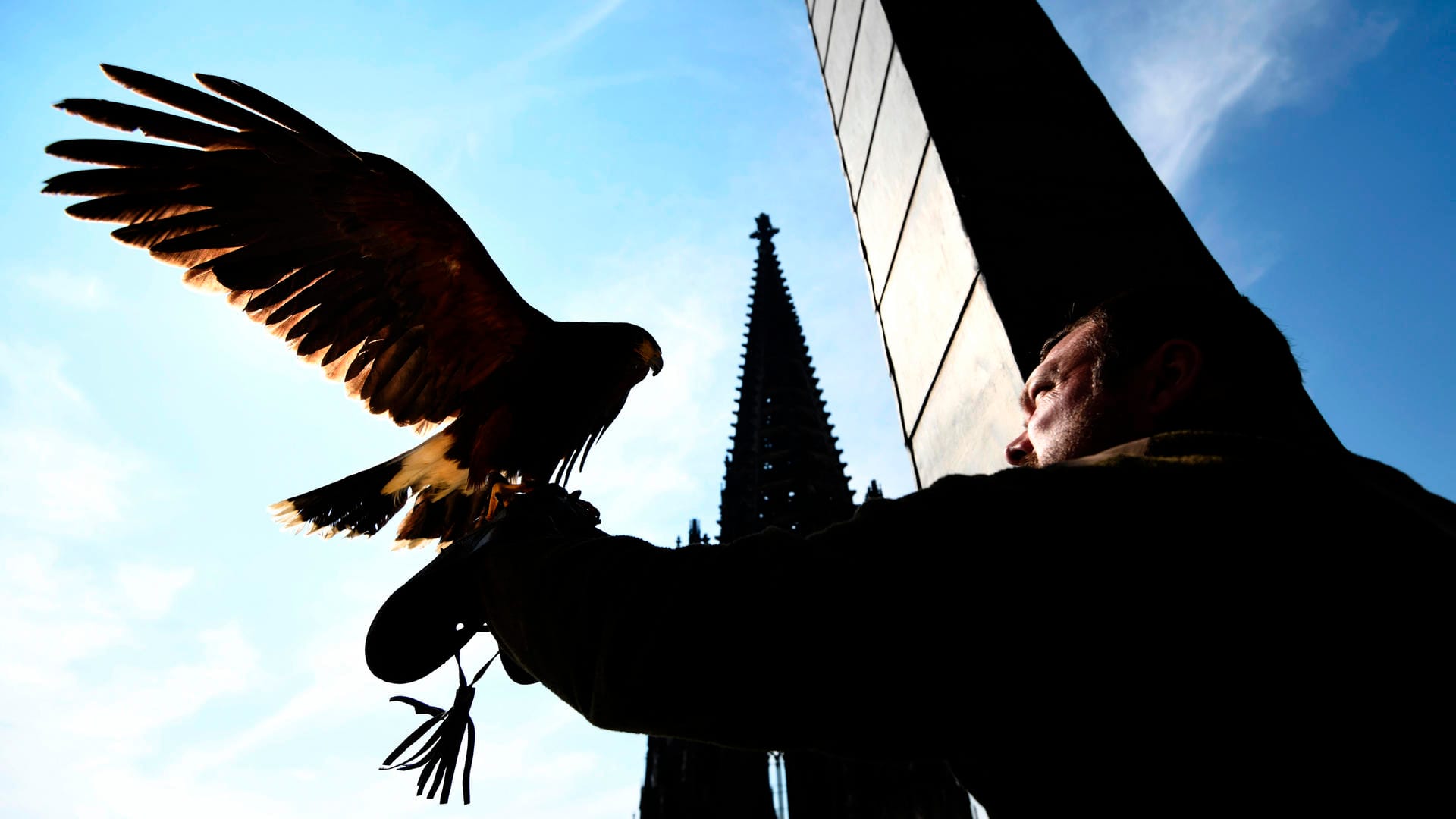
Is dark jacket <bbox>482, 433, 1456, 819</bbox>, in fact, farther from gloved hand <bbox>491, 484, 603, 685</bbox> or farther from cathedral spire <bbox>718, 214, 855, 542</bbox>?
cathedral spire <bbox>718, 214, 855, 542</bbox>

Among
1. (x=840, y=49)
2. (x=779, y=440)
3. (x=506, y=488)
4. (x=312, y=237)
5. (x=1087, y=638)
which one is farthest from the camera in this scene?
(x=779, y=440)

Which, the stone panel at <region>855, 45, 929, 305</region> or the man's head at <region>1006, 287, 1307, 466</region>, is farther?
the stone panel at <region>855, 45, 929, 305</region>

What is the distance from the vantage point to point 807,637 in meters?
0.72

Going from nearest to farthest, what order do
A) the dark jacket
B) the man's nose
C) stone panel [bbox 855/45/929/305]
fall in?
the dark jacket, the man's nose, stone panel [bbox 855/45/929/305]

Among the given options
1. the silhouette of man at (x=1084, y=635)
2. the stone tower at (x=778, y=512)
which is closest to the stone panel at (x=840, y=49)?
the silhouette of man at (x=1084, y=635)

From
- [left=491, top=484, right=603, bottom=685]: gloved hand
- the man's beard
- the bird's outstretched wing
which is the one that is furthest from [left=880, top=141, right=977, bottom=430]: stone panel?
[left=491, top=484, right=603, bottom=685]: gloved hand

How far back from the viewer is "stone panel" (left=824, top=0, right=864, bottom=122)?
11.4 feet

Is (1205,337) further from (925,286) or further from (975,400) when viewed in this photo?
(925,286)

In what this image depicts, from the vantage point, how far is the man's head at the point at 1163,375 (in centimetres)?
113

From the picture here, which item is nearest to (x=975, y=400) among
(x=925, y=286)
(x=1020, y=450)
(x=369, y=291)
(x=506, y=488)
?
(x=925, y=286)

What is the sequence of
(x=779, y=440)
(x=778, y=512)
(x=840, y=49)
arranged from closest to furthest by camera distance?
(x=840, y=49) < (x=778, y=512) < (x=779, y=440)

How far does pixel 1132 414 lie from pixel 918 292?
148 centimetres

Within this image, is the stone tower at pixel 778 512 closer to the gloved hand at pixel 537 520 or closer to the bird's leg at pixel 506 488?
the bird's leg at pixel 506 488

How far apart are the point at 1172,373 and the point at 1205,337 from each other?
76 millimetres
